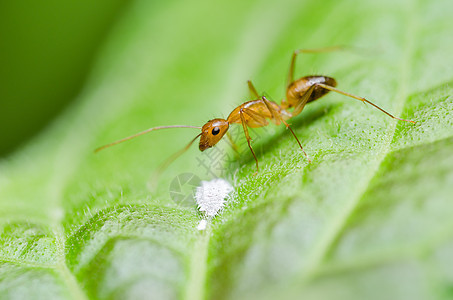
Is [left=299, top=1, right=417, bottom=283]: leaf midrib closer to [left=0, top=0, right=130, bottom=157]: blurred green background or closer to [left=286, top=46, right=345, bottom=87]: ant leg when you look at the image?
[left=286, top=46, right=345, bottom=87]: ant leg

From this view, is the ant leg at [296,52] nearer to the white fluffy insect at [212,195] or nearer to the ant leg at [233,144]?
the ant leg at [233,144]

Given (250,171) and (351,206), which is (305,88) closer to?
(250,171)

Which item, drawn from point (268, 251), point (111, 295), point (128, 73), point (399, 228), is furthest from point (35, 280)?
point (128, 73)

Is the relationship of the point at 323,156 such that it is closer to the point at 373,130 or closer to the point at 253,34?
the point at 373,130

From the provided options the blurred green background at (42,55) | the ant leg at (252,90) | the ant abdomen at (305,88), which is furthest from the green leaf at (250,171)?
the blurred green background at (42,55)

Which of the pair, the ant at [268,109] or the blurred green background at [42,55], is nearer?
the ant at [268,109]
